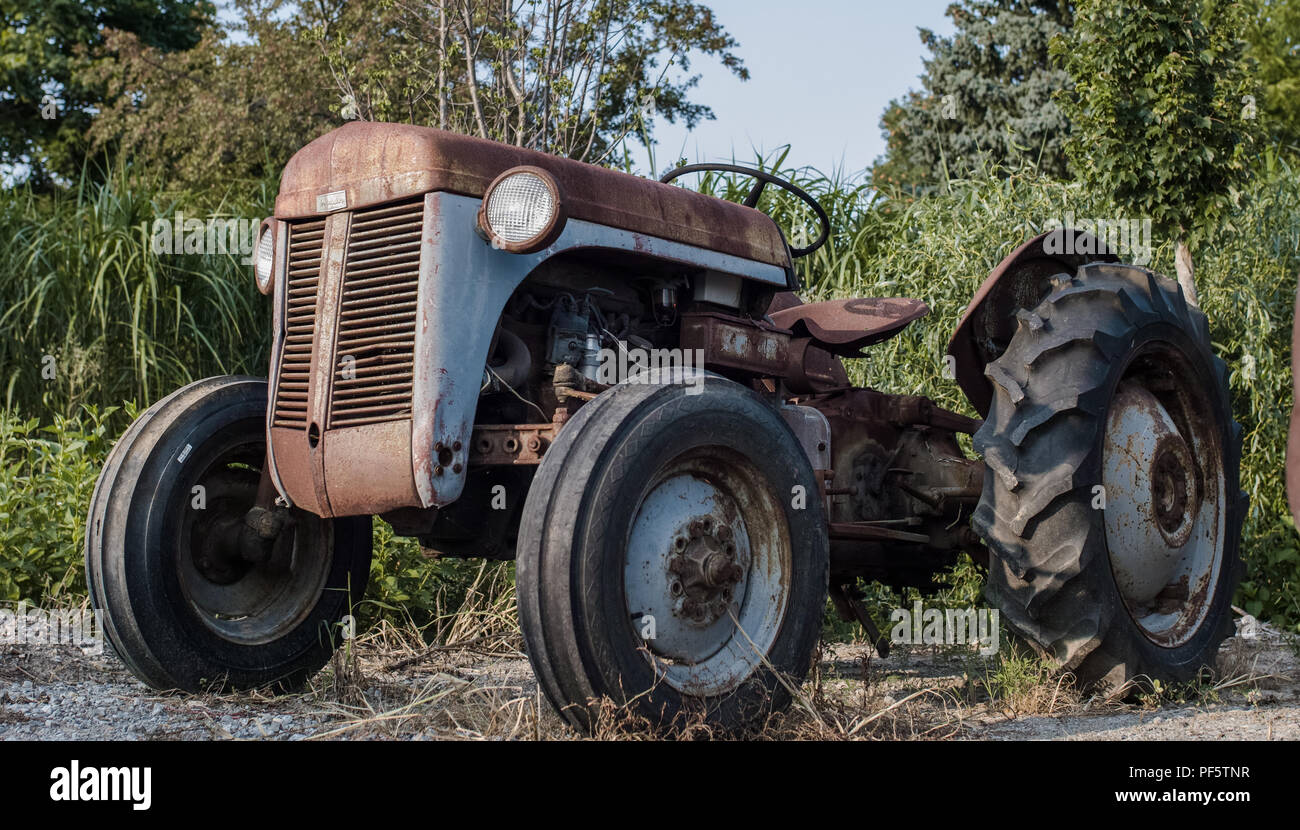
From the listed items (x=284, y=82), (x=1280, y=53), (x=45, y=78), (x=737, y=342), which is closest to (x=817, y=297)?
(x=737, y=342)

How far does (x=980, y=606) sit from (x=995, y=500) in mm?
2830

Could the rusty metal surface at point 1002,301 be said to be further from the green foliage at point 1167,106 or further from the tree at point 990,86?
the tree at point 990,86

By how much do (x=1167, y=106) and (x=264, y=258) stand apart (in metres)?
4.72

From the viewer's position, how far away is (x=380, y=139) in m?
3.77

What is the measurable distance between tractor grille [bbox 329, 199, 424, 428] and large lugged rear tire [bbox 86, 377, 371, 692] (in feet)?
2.39

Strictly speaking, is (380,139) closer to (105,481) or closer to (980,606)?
(105,481)

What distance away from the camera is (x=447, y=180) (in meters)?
3.65

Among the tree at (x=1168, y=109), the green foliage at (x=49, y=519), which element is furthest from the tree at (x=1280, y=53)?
the green foliage at (x=49, y=519)

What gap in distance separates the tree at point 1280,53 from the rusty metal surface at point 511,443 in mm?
21974

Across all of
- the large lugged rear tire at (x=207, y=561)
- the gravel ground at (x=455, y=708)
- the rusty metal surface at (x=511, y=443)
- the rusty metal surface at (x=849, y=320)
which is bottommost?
the gravel ground at (x=455, y=708)

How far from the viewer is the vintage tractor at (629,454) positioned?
3432 mm

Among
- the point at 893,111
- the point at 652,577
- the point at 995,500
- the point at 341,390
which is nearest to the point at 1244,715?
the point at 995,500

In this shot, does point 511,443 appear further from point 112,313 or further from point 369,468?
point 112,313

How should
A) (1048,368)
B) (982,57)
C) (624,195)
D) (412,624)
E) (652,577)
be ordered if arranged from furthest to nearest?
(982,57), (412,624), (1048,368), (624,195), (652,577)
